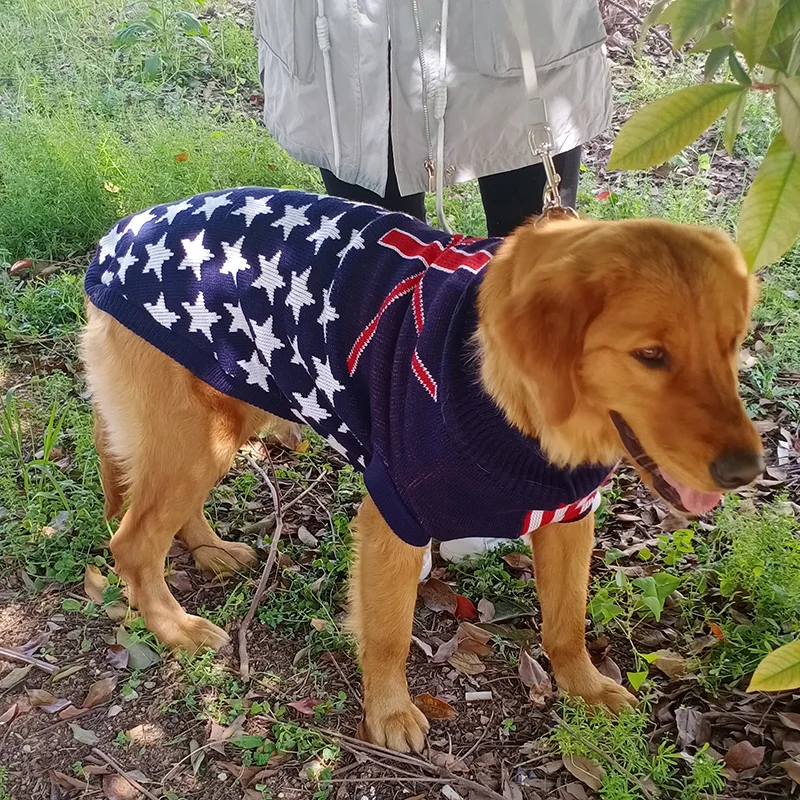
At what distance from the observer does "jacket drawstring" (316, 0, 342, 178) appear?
2.50 m

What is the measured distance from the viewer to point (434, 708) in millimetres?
2467

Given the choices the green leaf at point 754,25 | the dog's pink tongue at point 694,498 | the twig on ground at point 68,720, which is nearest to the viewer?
the green leaf at point 754,25

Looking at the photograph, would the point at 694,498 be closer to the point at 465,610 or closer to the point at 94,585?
the point at 465,610

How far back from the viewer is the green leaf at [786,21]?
1.08m

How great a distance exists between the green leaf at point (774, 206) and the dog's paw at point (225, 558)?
2.21 m

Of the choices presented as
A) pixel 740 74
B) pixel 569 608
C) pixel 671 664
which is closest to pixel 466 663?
pixel 569 608

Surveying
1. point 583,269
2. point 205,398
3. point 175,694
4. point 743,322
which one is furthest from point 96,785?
point 743,322

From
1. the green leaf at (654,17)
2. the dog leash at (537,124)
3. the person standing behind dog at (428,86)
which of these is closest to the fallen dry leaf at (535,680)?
the dog leash at (537,124)

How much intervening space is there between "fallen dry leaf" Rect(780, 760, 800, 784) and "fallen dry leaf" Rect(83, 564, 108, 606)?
2.15 m

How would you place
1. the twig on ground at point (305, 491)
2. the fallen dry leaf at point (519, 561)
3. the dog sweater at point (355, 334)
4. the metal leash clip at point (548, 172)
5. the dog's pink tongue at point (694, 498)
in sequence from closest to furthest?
1. the dog's pink tongue at point (694, 498)
2. the dog sweater at point (355, 334)
3. the metal leash clip at point (548, 172)
4. the fallen dry leaf at point (519, 561)
5. the twig on ground at point (305, 491)

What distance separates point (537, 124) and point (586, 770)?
70.2 inches

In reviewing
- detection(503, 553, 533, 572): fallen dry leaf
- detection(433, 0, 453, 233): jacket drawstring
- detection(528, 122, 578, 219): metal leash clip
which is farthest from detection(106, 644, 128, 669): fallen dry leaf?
detection(528, 122, 578, 219): metal leash clip

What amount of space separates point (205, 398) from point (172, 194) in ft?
7.72

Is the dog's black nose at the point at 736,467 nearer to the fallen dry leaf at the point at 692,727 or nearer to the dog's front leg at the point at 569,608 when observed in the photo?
the dog's front leg at the point at 569,608
